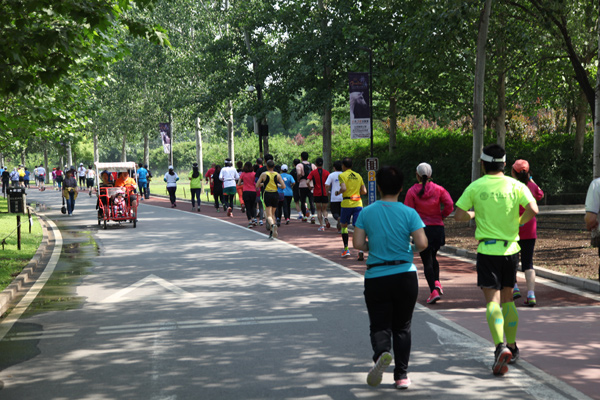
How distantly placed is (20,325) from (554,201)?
885 inches

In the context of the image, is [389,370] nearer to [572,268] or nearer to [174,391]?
[174,391]

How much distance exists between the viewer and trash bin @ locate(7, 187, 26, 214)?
26922mm

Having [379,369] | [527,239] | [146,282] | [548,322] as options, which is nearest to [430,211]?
[527,239]

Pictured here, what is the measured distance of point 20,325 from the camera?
7.95 m

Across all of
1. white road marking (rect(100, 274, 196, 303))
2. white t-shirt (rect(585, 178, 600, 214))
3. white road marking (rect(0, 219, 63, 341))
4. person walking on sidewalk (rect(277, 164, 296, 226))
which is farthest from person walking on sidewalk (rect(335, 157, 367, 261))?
person walking on sidewalk (rect(277, 164, 296, 226))

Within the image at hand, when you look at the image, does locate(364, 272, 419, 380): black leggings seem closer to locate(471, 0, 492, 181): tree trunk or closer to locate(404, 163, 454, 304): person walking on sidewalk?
locate(404, 163, 454, 304): person walking on sidewalk

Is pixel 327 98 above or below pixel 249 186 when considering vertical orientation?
above

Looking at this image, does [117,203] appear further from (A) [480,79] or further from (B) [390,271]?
(B) [390,271]

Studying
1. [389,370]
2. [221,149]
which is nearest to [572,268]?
[389,370]

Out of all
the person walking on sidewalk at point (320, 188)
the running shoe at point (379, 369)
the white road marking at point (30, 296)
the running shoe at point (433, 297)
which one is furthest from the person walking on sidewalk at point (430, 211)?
the person walking on sidewalk at point (320, 188)

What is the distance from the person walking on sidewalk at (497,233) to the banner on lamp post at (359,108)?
11651mm

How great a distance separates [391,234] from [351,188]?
7.50 metres

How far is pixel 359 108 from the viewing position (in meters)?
18.3

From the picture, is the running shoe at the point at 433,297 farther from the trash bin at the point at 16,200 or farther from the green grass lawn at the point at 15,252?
the trash bin at the point at 16,200
